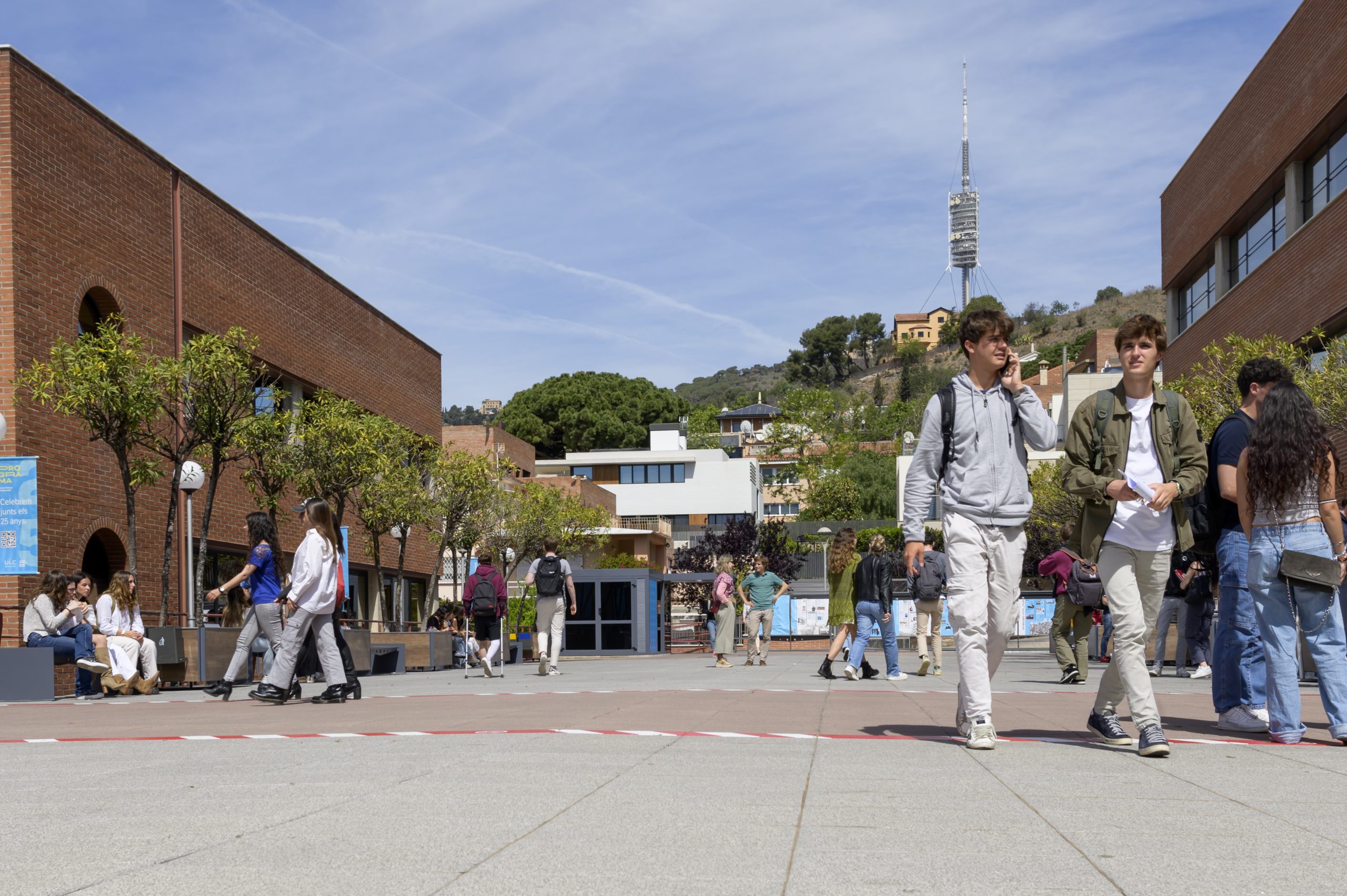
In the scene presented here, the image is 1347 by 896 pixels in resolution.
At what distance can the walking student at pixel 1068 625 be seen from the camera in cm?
1522

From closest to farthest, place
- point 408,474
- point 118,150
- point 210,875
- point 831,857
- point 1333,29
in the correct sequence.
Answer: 1. point 210,875
2. point 831,857
3. point 118,150
4. point 1333,29
5. point 408,474

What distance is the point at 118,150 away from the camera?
23.4 metres

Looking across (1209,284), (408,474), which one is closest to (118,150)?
(408,474)

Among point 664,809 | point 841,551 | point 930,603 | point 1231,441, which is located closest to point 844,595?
point 841,551

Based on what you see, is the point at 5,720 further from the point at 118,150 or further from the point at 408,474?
the point at 408,474

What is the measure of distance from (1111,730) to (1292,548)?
4.54 feet

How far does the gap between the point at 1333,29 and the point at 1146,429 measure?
77.9 ft

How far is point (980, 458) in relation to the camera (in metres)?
6.73

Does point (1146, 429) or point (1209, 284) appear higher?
point (1209, 284)

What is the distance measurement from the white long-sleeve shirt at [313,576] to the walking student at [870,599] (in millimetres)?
6283

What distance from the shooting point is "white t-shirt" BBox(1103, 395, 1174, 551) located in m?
6.50

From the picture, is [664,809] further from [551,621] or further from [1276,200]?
[1276,200]

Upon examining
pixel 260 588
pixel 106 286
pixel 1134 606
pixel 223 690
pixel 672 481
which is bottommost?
pixel 223 690

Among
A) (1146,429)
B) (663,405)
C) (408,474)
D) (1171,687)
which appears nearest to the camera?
(1146,429)
